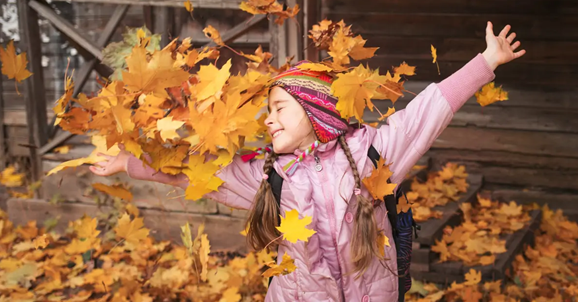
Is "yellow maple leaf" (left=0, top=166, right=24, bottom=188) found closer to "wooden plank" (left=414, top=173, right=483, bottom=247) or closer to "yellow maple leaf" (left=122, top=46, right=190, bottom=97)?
"wooden plank" (left=414, top=173, right=483, bottom=247)

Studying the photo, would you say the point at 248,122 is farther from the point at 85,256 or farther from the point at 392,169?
the point at 85,256

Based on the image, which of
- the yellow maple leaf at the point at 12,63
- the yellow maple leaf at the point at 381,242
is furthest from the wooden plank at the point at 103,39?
the yellow maple leaf at the point at 381,242

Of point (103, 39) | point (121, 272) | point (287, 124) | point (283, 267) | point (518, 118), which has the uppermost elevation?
point (103, 39)

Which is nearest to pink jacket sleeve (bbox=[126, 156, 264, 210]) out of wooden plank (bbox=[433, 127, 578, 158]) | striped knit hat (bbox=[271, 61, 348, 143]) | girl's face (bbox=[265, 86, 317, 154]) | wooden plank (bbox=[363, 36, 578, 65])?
girl's face (bbox=[265, 86, 317, 154])

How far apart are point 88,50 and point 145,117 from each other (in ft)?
7.49

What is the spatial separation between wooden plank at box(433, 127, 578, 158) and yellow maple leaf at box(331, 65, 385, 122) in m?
3.17

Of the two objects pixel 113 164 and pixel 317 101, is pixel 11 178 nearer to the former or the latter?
pixel 113 164

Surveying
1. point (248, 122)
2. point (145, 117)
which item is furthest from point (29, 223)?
point (248, 122)

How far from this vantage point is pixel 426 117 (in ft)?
6.23

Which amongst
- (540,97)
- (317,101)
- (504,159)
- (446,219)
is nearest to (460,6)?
(540,97)

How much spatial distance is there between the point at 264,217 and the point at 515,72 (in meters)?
3.63

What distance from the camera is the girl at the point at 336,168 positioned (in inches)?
73.8

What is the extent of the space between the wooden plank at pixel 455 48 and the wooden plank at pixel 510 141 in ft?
2.04

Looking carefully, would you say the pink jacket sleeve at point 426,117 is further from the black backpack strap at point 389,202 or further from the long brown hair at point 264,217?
the long brown hair at point 264,217
